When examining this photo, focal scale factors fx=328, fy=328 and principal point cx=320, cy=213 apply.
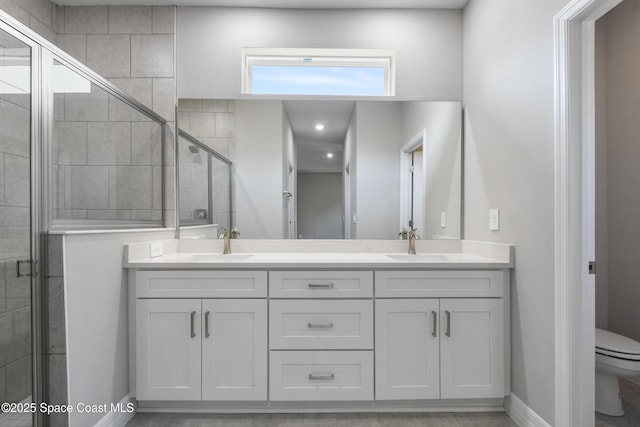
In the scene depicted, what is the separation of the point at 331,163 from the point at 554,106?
1.31 metres

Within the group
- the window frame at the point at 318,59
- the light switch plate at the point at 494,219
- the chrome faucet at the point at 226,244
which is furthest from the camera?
the window frame at the point at 318,59

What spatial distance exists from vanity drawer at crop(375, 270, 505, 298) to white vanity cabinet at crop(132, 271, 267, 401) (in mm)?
661

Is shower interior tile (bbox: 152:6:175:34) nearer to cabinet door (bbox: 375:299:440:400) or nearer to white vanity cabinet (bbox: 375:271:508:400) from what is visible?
white vanity cabinet (bbox: 375:271:508:400)

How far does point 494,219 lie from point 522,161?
0.39 meters

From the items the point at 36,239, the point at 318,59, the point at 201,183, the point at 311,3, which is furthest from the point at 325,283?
the point at 311,3

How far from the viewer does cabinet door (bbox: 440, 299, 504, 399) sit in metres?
1.74

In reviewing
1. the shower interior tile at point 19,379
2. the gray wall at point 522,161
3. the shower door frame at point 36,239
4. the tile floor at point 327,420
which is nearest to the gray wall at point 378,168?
the gray wall at point 522,161

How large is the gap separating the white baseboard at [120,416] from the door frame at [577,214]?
6.80ft

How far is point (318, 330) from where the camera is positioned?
1741mm

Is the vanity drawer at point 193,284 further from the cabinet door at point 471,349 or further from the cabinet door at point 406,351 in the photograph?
the cabinet door at point 471,349

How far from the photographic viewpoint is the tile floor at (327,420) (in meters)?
1.70

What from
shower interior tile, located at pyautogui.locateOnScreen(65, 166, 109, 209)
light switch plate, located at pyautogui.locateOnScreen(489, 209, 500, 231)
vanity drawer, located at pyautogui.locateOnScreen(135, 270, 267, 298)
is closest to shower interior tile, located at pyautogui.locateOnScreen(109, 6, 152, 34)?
shower interior tile, located at pyautogui.locateOnScreen(65, 166, 109, 209)

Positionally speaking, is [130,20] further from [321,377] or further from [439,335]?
[439,335]

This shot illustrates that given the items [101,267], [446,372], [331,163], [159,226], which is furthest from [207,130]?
[446,372]
